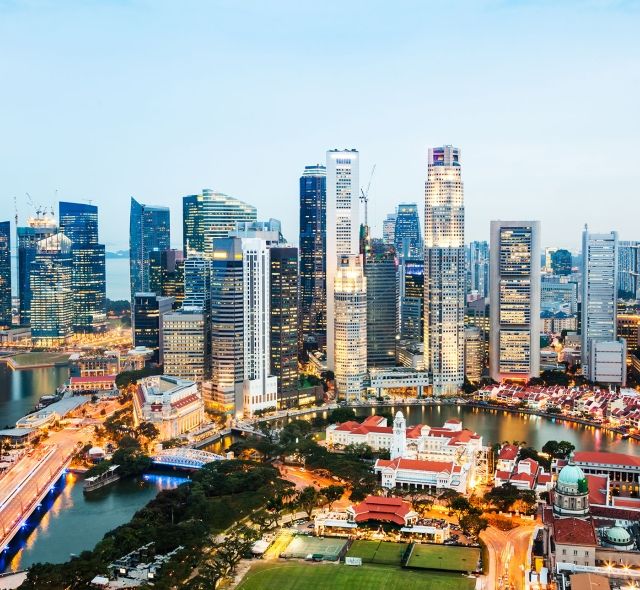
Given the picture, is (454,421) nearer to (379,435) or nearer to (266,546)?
(379,435)

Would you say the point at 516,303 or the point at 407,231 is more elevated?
the point at 407,231

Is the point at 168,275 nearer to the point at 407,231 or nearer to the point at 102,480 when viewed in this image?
the point at 407,231

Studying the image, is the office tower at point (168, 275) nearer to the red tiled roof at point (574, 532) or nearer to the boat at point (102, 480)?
the boat at point (102, 480)

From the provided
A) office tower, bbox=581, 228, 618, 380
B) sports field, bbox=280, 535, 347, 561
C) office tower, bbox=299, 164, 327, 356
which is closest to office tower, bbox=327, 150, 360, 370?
office tower, bbox=299, 164, 327, 356

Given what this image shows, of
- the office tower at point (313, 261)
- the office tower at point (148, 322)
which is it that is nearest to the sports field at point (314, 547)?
the office tower at point (148, 322)

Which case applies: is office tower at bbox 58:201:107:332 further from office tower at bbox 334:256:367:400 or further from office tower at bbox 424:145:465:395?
office tower at bbox 424:145:465:395

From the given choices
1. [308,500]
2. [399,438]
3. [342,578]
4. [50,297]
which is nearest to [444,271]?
[399,438]
